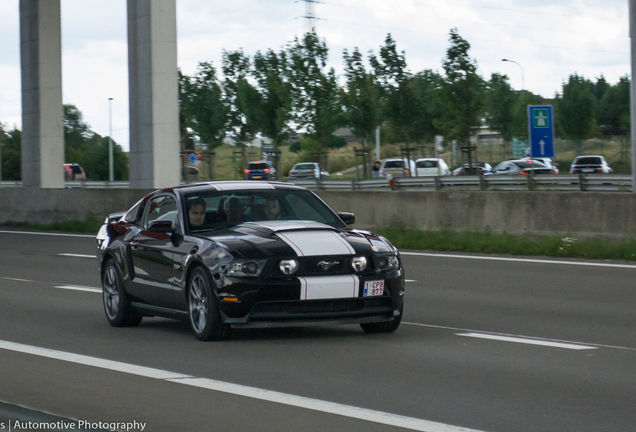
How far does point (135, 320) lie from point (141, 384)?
342 cm

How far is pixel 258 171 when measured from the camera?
60594 millimetres

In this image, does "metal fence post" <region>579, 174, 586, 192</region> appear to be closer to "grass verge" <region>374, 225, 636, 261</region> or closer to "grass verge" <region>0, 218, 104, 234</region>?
"grass verge" <region>374, 225, 636, 261</region>

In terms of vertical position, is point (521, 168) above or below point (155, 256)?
above

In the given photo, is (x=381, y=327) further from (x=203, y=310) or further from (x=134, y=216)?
(x=134, y=216)

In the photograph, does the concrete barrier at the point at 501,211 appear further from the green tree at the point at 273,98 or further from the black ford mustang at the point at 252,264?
the green tree at the point at 273,98

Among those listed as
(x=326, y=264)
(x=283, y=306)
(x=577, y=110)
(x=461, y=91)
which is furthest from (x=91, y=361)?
(x=577, y=110)

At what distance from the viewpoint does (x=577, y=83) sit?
7519 cm

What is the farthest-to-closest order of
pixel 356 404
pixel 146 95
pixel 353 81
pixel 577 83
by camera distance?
pixel 577 83 < pixel 353 81 < pixel 146 95 < pixel 356 404

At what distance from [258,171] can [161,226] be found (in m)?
51.5

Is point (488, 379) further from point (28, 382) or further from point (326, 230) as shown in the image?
point (28, 382)

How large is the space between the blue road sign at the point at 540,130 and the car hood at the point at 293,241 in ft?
38.9

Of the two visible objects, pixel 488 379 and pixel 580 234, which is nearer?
pixel 488 379

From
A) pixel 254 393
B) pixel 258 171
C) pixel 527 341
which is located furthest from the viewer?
pixel 258 171

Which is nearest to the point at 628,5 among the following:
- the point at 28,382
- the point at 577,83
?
the point at 28,382
